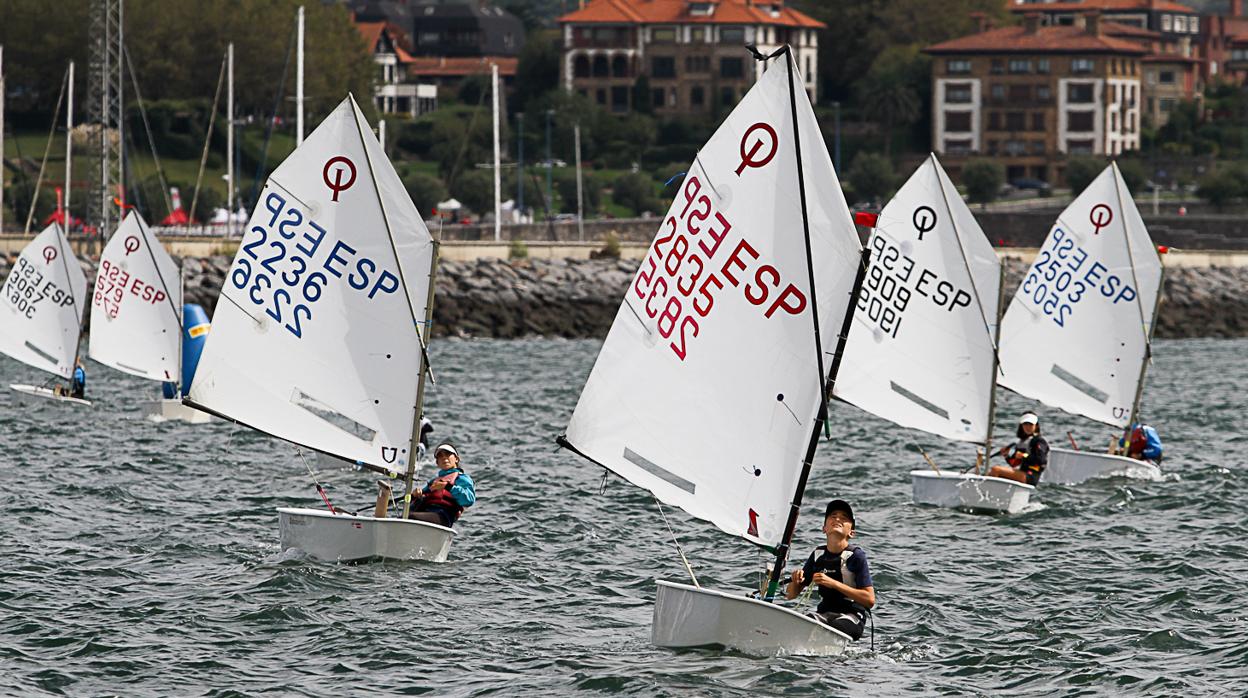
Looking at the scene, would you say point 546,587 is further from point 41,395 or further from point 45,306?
point 45,306

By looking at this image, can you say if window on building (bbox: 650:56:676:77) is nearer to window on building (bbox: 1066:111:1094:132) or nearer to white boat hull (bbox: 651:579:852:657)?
window on building (bbox: 1066:111:1094:132)

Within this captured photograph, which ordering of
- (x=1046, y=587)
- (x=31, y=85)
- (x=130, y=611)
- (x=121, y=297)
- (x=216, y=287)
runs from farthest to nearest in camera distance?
(x=31, y=85) < (x=216, y=287) < (x=121, y=297) < (x=1046, y=587) < (x=130, y=611)

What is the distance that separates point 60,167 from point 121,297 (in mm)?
94050

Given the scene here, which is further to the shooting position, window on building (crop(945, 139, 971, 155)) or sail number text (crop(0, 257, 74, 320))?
window on building (crop(945, 139, 971, 155))

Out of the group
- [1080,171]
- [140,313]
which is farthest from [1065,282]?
[1080,171]

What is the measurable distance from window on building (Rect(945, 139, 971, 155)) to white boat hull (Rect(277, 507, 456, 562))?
142 metres

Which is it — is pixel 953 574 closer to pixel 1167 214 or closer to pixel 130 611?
pixel 130 611

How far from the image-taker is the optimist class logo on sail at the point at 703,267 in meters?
17.5

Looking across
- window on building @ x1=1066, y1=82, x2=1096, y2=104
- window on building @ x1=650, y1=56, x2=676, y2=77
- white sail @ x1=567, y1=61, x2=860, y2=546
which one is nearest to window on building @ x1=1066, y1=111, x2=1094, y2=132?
window on building @ x1=1066, y1=82, x2=1096, y2=104

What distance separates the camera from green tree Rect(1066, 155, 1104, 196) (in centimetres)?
14212

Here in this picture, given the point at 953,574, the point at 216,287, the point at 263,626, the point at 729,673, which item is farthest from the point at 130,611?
the point at 216,287

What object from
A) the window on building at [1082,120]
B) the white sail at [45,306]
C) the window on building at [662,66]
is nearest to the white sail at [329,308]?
the white sail at [45,306]

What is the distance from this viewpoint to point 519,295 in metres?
75.8

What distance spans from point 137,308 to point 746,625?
26.0 m
